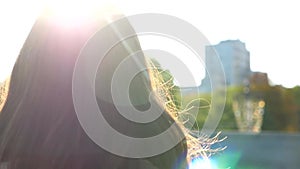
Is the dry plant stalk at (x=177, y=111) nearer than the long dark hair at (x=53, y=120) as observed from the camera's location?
No

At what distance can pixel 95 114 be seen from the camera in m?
0.88

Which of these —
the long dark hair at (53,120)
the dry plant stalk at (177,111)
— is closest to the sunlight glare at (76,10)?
the long dark hair at (53,120)

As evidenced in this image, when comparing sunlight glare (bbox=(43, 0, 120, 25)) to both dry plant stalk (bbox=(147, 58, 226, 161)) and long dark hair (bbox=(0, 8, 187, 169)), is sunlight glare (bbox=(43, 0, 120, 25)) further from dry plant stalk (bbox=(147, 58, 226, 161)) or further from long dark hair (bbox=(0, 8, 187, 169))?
dry plant stalk (bbox=(147, 58, 226, 161))

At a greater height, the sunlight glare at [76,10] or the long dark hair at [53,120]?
the sunlight glare at [76,10]

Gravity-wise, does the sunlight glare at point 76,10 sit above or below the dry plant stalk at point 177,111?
above

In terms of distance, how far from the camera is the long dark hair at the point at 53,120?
2.88 feet

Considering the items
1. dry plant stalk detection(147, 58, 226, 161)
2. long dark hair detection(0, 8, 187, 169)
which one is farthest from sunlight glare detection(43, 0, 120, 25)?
dry plant stalk detection(147, 58, 226, 161)

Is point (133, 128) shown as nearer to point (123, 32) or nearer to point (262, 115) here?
point (123, 32)

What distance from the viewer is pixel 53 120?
89cm

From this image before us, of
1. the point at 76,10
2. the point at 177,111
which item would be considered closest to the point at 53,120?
the point at 76,10

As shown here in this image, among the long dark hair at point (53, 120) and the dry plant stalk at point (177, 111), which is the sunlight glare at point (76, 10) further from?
the dry plant stalk at point (177, 111)

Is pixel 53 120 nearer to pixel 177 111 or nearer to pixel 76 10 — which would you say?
pixel 76 10

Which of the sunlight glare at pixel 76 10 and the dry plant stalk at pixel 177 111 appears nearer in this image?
the sunlight glare at pixel 76 10

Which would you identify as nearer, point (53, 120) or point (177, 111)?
point (53, 120)
